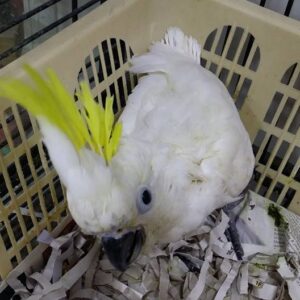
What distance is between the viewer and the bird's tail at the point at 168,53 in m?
1.04

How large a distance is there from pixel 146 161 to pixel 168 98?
230 mm

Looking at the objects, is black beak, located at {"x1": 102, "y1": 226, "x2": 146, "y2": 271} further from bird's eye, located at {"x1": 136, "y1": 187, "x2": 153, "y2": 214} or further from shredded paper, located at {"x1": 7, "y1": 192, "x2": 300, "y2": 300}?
shredded paper, located at {"x1": 7, "y1": 192, "x2": 300, "y2": 300}

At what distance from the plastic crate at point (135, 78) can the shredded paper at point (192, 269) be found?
0.05 metres

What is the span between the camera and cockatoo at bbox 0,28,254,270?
0.66 meters

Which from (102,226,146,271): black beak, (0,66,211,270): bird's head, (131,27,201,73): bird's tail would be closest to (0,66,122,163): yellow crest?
(0,66,211,270): bird's head

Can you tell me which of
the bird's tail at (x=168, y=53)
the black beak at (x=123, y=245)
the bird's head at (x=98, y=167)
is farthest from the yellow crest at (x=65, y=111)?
the bird's tail at (x=168, y=53)

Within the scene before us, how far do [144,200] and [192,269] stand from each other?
0.41m

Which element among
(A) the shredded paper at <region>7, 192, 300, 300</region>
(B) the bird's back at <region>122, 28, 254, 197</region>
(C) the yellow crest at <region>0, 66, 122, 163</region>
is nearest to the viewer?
(C) the yellow crest at <region>0, 66, 122, 163</region>

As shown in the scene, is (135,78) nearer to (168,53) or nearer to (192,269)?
(168,53)

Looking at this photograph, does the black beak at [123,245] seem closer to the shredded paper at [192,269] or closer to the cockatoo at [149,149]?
the cockatoo at [149,149]

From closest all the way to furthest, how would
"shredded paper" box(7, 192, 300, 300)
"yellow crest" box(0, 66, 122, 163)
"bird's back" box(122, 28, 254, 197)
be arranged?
"yellow crest" box(0, 66, 122, 163), "bird's back" box(122, 28, 254, 197), "shredded paper" box(7, 192, 300, 300)

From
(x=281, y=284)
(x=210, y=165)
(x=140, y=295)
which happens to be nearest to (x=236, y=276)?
(x=281, y=284)

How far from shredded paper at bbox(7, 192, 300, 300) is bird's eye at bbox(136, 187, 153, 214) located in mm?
335

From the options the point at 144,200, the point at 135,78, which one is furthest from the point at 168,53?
the point at 144,200
